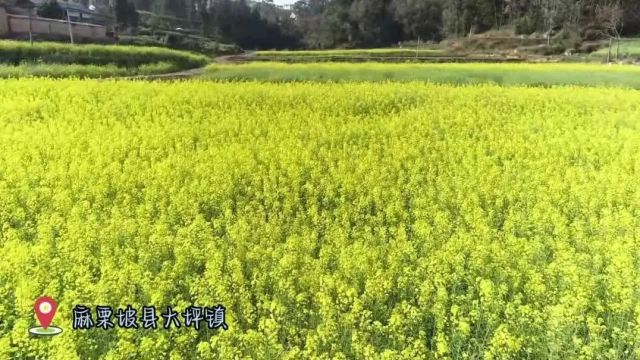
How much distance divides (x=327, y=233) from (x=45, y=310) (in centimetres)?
310

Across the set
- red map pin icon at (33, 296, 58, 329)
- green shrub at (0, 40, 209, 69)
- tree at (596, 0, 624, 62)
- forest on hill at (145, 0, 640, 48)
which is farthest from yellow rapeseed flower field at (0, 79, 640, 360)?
forest on hill at (145, 0, 640, 48)

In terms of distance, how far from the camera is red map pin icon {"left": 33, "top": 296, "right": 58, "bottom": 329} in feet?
13.7

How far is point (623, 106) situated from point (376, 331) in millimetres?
14220

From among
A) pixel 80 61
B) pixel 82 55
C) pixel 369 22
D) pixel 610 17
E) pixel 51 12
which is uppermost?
pixel 369 22

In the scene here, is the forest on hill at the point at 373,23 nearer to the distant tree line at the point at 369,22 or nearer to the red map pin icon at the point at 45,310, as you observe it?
the distant tree line at the point at 369,22

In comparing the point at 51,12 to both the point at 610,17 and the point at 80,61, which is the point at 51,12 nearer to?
the point at 80,61

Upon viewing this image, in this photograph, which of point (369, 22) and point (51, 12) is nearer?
point (51, 12)

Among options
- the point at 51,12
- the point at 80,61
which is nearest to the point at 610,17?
the point at 80,61

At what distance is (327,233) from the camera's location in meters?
6.42

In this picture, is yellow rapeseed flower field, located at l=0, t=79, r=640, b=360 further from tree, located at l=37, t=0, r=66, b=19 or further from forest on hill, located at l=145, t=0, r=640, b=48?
forest on hill, located at l=145, t=0, r=640, b=48

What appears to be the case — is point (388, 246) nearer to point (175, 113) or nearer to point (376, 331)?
point (376, 331)

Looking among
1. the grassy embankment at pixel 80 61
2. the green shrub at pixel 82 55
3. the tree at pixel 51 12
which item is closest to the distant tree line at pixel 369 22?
the tree at pixel 51 12

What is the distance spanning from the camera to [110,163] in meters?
9.09

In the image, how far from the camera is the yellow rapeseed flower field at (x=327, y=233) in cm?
438
